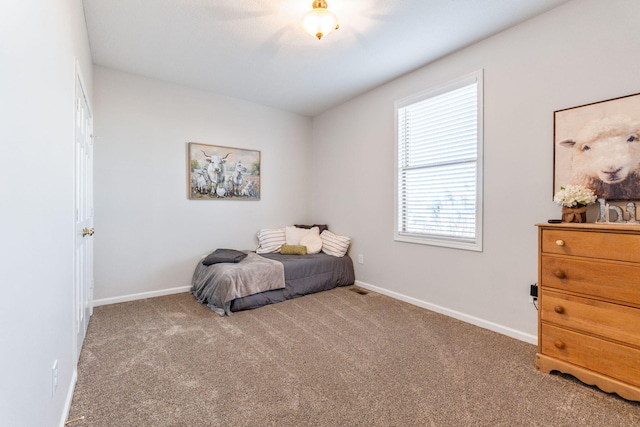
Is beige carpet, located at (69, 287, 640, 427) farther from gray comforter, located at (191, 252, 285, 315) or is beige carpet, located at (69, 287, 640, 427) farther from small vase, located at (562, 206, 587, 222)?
small vase, located at (562, 206, 587, 222)

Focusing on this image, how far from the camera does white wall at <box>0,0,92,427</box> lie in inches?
35.4

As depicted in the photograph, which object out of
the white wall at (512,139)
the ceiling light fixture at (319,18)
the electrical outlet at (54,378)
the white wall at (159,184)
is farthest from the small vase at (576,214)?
the white wall at (159,184)

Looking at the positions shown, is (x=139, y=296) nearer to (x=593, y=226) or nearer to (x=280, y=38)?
(x=280, y=38)

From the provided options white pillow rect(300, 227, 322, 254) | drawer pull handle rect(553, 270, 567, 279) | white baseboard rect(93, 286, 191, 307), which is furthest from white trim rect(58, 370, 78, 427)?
drawer pull handle rect(553, 270, 567, 279)

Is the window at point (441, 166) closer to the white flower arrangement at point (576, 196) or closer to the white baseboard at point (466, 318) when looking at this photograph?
the white baseboard at point (466, 318)

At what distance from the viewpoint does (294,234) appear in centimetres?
461

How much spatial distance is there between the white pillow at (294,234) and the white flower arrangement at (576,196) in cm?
321

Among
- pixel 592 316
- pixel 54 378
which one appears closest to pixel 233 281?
pixel 54 378

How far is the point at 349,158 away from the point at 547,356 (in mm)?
3114

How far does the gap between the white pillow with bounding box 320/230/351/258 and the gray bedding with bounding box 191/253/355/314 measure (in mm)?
104

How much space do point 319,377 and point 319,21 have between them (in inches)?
96.7

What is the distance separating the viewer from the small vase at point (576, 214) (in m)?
2.03

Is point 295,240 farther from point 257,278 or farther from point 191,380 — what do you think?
point 191,380

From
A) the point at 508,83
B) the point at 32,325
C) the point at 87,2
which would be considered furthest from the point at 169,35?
the point at 508,83
